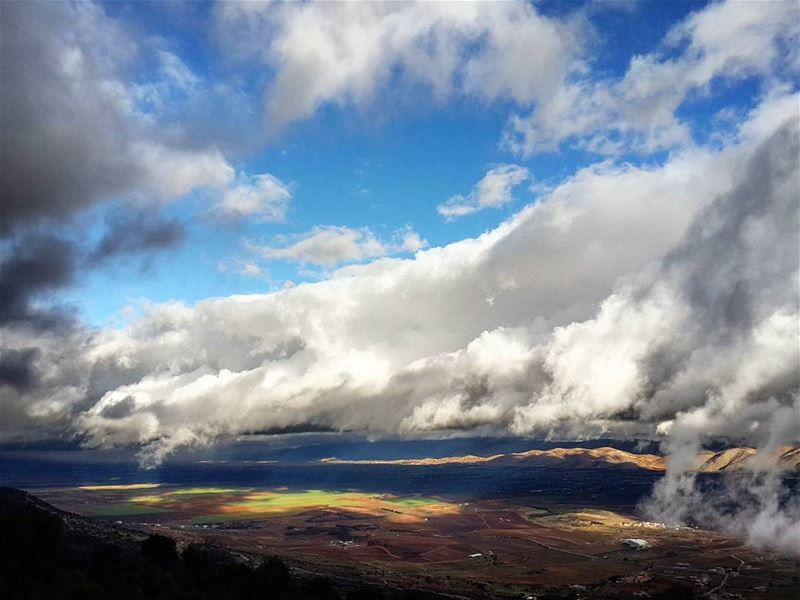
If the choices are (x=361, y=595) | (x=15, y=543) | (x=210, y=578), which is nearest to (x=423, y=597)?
(x=361, y=595)

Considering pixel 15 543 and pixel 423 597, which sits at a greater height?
pixel 15 543

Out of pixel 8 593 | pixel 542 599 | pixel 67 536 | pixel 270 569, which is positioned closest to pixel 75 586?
pixel 8 593

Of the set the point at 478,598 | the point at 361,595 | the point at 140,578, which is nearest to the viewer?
the point at 140,578

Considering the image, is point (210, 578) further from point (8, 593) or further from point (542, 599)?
point (542, 599)

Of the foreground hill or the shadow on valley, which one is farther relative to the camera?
the shadow on valley

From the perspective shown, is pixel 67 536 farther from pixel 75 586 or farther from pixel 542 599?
pixel 542 599

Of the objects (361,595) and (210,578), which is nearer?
(210,578)

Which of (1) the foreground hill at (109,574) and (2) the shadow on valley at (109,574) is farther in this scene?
(2) the shadow on valley at (109,574)

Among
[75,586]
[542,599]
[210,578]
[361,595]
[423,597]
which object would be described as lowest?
[542,599]

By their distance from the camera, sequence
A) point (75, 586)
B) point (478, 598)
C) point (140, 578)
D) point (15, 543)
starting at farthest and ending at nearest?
point (478, 598)
point (15, 543)
point (140, 578)
point (75, 586)
